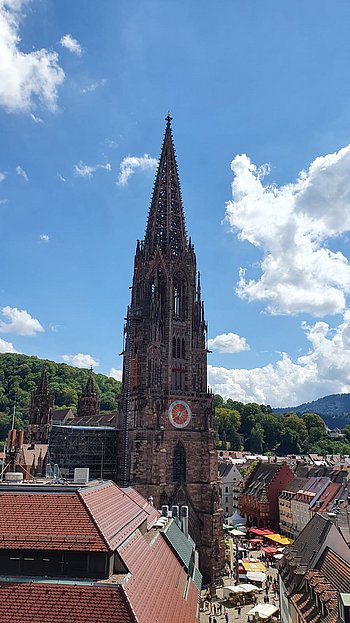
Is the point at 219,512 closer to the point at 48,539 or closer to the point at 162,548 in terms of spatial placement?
the point at 162,548

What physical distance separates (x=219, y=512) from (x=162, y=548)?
32.4 metres

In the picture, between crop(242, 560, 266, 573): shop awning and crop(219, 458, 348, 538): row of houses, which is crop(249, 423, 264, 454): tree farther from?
crop(242, 560, 266, 573): shop awning

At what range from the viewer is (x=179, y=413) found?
2264 inches

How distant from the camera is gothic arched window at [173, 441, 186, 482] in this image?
2203 inches

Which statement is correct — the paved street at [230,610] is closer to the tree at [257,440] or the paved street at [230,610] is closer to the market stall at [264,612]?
the market stall at [264,612]

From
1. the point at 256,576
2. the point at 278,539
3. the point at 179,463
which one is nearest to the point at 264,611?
the point at 256,576

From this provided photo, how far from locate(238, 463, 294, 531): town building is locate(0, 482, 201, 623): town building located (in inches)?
2548

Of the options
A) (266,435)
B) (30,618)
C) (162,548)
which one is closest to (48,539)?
(30,618)

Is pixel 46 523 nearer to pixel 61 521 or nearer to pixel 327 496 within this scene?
pixel 61 521

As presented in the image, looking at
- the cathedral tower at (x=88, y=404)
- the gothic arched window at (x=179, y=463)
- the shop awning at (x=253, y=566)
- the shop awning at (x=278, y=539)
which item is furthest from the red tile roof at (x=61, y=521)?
the cathedral tower at (x=88, y=404)

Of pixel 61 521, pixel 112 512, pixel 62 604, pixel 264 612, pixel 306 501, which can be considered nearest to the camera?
pixel 62 604

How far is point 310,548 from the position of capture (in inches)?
1215

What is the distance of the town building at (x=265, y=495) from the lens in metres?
82.9

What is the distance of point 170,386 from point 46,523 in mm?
39940
